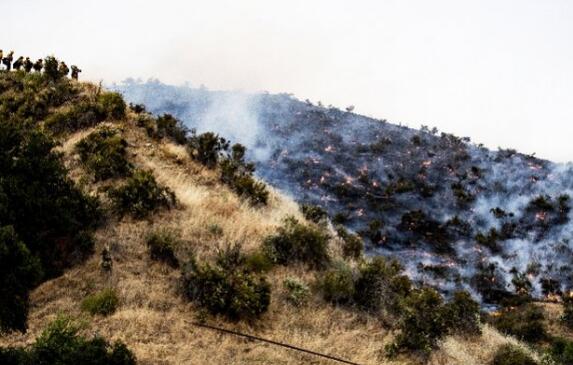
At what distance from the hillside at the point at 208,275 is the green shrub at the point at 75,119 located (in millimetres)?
64

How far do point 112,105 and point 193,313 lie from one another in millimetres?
13029

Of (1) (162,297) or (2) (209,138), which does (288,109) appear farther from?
(1) (162,297)

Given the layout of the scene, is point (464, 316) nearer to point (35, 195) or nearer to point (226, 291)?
point (226, 291)

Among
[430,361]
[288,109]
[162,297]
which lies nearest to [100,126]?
[162,297]

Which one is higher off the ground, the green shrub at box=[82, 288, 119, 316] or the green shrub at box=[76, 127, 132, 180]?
the green shrub at box=[76, 127, 132, 180]

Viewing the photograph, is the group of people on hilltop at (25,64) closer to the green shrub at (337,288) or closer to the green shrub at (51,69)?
the green shrub at (51,69)

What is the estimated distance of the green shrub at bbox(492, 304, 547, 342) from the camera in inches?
831

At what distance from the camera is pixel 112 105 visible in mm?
23031

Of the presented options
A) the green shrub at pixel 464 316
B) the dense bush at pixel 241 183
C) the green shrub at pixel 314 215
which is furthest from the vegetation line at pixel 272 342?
the green shrub at pixel 314 215

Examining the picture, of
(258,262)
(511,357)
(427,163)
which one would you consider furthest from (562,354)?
(427,163)

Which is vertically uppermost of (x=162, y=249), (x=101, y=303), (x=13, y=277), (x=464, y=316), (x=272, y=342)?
(x=13, y=277)

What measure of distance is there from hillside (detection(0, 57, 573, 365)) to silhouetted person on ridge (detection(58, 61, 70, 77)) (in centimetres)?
464

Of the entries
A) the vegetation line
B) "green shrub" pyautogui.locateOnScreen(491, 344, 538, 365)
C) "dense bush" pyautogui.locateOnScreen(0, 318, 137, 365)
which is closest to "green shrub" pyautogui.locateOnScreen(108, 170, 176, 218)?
the vegetation line

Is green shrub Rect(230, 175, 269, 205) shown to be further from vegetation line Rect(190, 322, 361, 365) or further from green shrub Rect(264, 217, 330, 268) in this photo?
vegetation line Rect(190, 322, 361, 365)
